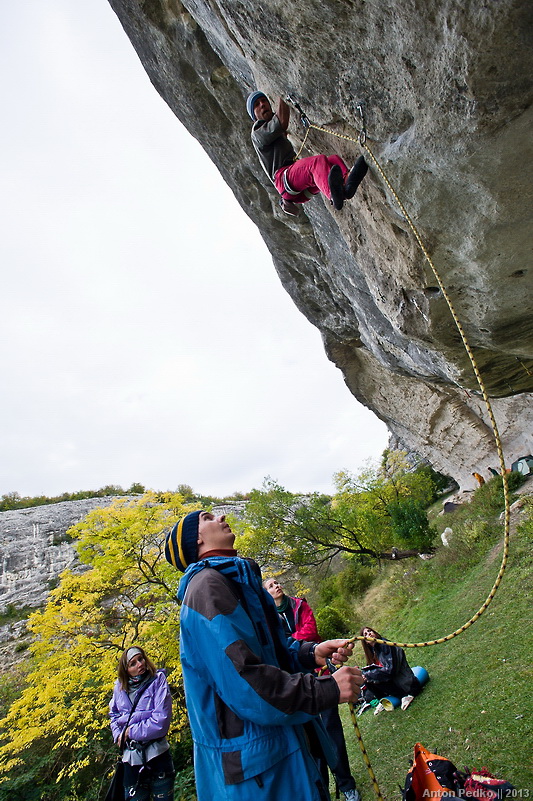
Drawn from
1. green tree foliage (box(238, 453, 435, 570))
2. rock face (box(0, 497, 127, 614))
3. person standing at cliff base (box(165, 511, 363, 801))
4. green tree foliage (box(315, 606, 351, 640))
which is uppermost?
rock face (box(0, 497, 127, 614))

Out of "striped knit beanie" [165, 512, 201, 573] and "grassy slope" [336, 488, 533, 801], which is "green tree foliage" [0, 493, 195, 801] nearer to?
"grassy slope" [336, 488, 533, 801]

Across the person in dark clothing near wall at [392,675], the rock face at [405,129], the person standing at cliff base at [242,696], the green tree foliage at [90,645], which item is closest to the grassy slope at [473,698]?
the person in dark clothing near wall at [392,675]

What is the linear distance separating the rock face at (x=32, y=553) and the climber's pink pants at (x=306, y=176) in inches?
809

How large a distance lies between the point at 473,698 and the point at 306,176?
542 cm

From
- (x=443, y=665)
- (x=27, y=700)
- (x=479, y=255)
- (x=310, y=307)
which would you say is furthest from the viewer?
(x=310, y=307)

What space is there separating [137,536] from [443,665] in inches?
223

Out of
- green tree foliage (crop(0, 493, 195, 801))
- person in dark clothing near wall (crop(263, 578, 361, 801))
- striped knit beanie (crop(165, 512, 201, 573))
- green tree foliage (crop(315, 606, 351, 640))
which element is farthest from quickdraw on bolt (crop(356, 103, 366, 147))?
green tree foliage (crop(315, 606, 351, 640))

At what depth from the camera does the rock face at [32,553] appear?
21625 millimetres

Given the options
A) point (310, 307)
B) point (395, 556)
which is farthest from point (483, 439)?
point (310, 307)

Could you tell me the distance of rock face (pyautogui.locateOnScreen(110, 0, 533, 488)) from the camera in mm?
2281

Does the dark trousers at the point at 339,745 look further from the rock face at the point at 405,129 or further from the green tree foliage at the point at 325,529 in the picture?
the green tree foliage at the point at 325,529

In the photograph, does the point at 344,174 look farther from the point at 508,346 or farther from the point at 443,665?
the point at 443,665

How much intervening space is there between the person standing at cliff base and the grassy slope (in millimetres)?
2155

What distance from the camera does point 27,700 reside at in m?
7.08
